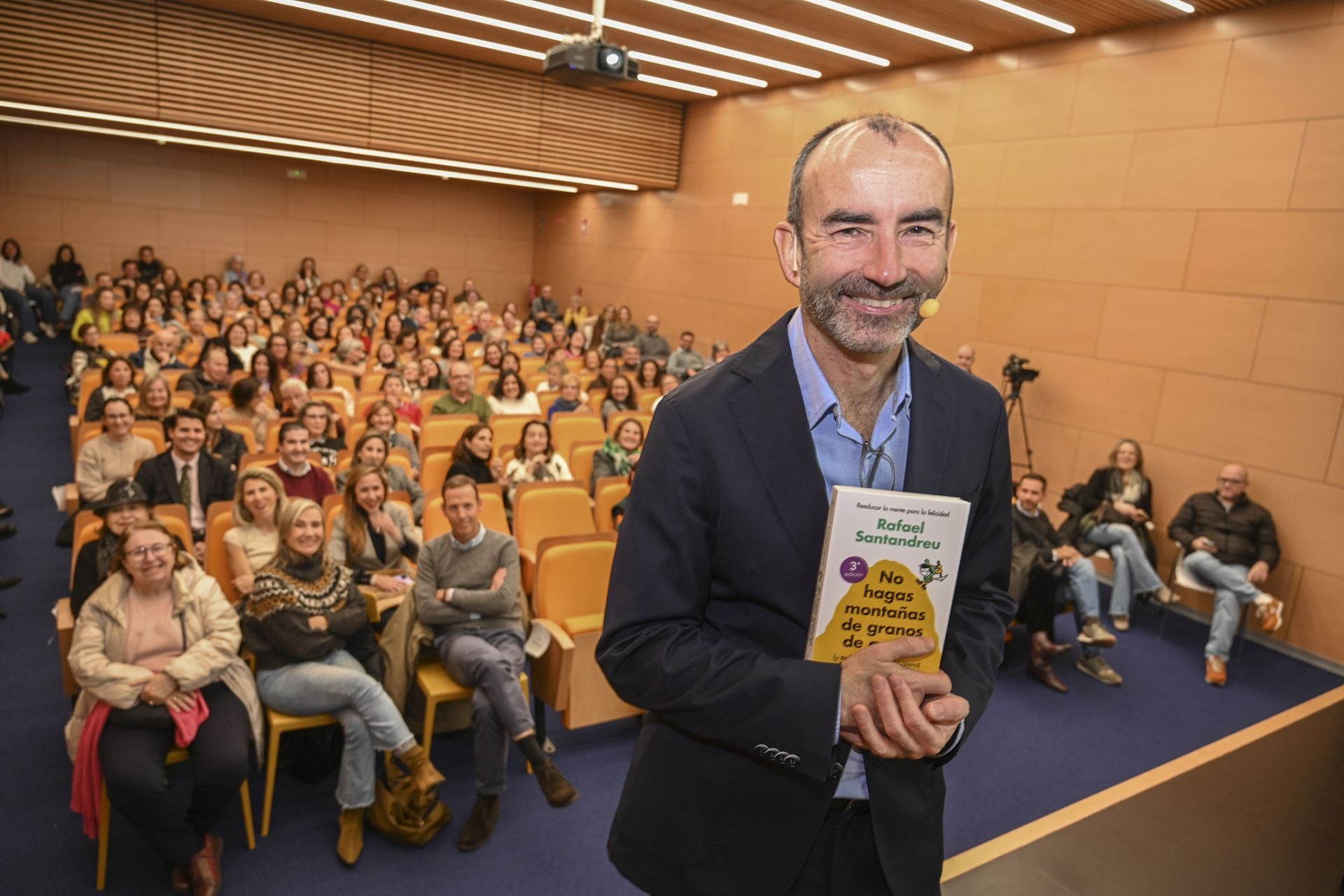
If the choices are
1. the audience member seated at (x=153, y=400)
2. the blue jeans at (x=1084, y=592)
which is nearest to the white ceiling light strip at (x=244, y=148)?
the audience member seated at (x=153, y=400)

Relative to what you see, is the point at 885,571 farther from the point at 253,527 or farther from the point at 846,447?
the point at 253,527

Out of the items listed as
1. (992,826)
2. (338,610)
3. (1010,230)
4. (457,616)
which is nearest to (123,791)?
(338,610)

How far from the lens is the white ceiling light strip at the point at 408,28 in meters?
8.11

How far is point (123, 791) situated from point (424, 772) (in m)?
0.93

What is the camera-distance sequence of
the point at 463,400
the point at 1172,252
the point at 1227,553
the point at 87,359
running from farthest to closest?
the point at 87,359 → the point at 463,400 → the point at 1172,252 → the point at 1227,553

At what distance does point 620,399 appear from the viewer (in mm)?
7453

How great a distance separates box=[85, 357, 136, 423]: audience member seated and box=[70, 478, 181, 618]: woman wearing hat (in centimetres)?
265

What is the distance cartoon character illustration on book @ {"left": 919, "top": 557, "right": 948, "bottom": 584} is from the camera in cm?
89

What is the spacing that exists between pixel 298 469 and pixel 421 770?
7.08ft

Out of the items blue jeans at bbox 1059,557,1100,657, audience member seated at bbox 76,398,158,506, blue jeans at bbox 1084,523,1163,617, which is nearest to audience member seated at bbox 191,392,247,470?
audience member seated at bbox 76,398,158,506

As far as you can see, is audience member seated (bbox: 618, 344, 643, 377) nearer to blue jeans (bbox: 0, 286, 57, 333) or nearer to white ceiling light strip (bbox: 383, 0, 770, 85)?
white ceiling light strip (bbox: 383, 0, 770, 85)

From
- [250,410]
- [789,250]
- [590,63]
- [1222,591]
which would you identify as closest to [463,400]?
[250,410]

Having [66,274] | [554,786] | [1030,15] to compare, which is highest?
[1030,15]

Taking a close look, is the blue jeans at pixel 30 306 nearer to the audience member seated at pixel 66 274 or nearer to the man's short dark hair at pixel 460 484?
the audience member seated at pixel 66 274
